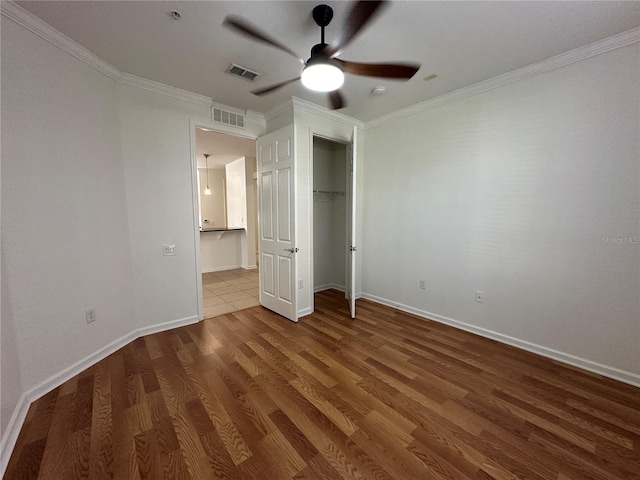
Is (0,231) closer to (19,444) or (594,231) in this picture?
(19,444)

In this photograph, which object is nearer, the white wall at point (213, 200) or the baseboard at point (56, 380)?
the baseboard at point (56, 380)

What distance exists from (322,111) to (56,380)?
12.5 feet

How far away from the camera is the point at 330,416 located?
1.73 metres

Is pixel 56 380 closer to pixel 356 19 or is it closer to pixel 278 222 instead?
pixel 278 222

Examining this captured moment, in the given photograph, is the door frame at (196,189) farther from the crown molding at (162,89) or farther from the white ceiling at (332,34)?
the white ceiling at (332,34)

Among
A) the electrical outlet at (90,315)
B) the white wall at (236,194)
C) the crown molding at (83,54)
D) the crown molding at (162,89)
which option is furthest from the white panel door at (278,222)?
the white wall at (236,194)

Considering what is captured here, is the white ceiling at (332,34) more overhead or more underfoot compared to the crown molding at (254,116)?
more overhead

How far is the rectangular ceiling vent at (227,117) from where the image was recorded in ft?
10.5

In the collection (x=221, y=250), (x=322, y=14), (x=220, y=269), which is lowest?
(x=220, y=269)

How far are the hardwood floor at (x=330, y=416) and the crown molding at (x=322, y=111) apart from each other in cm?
283

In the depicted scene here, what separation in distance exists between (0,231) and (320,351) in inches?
101

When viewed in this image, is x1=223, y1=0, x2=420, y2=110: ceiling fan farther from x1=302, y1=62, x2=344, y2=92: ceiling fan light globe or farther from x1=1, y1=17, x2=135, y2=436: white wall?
x1=1, y1=17, x2=135, y2=436: white wall

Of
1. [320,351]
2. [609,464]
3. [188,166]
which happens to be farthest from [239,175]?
[609,464]

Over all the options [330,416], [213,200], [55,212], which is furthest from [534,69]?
[213,200]
